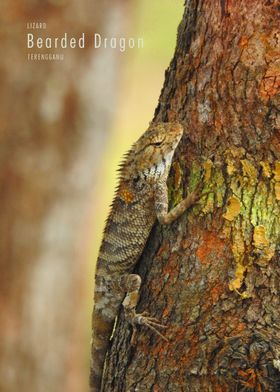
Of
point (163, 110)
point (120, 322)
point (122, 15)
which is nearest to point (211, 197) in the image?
point (163, 110)

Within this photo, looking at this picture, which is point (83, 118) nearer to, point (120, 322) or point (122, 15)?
point (122, 15)

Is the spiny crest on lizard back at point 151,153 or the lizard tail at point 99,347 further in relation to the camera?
the lizard tail at point 99,347

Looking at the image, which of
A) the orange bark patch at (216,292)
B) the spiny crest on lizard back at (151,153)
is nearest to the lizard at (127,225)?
the spiny crest on lizard back at (151,153)

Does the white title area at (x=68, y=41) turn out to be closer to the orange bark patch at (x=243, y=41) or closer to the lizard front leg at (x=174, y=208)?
the lizard front leg at (x=174, y=208)

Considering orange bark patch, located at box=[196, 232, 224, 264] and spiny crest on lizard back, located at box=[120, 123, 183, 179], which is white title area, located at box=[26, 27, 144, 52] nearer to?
spiny crest on lizard back, located at box=[120, 123, 183, 179]

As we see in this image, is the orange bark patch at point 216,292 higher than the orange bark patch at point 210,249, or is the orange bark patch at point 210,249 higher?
the orange bark patch at point 210,249

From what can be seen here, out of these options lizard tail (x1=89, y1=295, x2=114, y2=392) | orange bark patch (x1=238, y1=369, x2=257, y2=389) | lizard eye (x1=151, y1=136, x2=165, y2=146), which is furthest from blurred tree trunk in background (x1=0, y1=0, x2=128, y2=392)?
orange bark patch (x1=238, y1=369, x2=257, y2=389)
